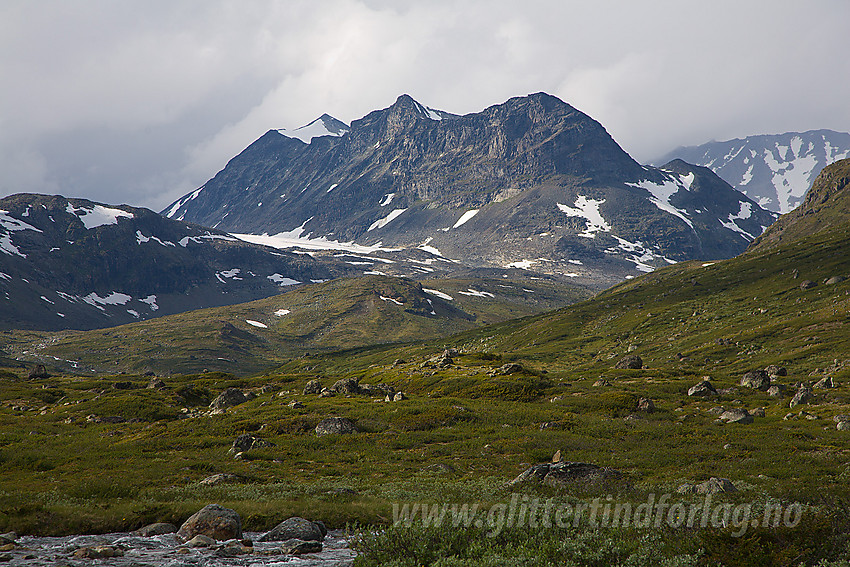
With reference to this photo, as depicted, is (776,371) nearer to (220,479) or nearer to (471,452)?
(471,452)

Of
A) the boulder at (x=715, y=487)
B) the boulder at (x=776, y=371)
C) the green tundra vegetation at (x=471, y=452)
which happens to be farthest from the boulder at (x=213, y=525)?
the boulder at (x=776, y=371)

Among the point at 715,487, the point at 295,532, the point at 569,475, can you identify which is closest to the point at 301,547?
the point at 295,532

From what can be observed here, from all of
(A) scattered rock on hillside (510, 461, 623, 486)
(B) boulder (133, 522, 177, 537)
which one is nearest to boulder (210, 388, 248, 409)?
(B) boulder (133, 522, 177, 537)

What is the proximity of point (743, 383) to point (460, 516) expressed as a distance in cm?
6719

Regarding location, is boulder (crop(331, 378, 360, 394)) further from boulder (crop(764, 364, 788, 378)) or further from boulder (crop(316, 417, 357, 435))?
boulder (crop(764, 364, 788, 378))

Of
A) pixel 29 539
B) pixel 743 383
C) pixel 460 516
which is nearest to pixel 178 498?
pixel 29 539

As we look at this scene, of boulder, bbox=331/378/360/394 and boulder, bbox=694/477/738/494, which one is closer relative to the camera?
boulder, bbox=694/477/738/494

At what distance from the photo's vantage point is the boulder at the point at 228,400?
71250 millimetres

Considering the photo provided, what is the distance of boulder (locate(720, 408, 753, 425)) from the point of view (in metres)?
46.8

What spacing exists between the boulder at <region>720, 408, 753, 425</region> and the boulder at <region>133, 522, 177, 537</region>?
4708 centimetres

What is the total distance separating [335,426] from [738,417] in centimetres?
3778

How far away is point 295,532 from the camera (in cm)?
1886

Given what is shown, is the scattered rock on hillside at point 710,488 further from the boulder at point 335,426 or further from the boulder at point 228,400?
the boulder at point 228,400

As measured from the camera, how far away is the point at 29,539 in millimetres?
18312
